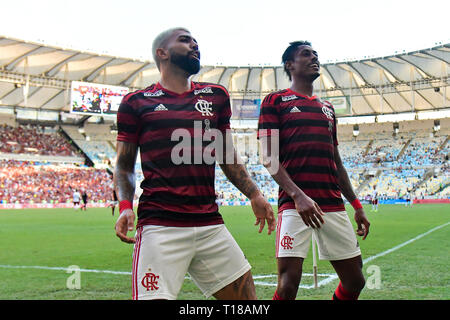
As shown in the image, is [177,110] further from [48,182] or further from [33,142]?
[33,142]

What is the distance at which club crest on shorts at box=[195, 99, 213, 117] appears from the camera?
2617 mm

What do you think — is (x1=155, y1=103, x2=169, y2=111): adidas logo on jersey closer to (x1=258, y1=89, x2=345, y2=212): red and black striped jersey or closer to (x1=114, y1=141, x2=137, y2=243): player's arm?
(x1=114, y1=141, x2=137, y2=243): player's arm

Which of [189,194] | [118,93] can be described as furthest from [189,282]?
→ [118,93]

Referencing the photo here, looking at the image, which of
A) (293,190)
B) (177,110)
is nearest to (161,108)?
(177,110)

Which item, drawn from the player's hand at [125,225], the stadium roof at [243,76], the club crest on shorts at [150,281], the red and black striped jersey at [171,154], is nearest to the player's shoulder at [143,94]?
the red and black striped jersey at [171,154]

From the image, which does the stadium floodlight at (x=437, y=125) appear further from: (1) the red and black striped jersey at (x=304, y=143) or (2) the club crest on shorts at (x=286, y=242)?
(2) the club crest on shorts at (x=286, y=242)

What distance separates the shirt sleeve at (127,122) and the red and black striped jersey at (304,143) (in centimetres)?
125

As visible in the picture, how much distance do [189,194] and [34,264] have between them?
6338 millimetres

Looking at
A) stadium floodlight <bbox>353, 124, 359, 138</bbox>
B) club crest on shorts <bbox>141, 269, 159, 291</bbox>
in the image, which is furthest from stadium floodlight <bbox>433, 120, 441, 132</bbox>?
club crest on shorts <bbox>141, 269, 159, 291</bbox>

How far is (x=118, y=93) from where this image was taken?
126 feet

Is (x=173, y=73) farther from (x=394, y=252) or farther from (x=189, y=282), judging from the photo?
(x=394, y=252)

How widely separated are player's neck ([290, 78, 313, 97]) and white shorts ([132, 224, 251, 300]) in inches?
66.1

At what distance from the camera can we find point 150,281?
2283 mm

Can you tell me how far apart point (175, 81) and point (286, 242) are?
4.90ft
